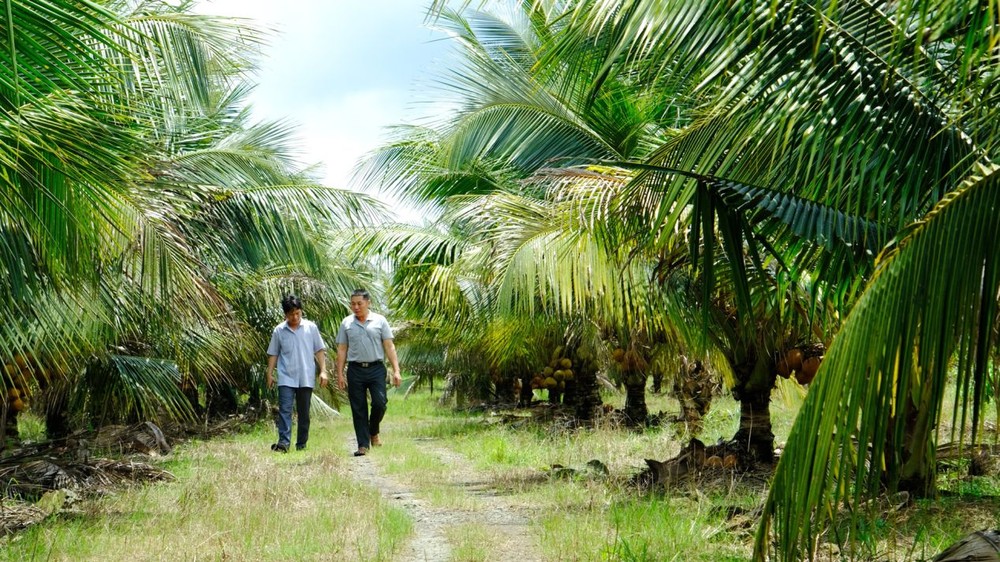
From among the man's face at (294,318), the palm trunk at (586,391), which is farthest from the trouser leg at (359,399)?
the palm trunk at (586,391)

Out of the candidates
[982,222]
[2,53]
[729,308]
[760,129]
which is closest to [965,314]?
[982,222]

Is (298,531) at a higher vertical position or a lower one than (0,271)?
lower

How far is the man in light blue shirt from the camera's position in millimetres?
9359

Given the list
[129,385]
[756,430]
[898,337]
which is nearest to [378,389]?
[129,385]

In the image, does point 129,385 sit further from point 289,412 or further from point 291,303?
point 291,303

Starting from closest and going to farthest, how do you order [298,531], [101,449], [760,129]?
[760,129], [298,531], [101,449]

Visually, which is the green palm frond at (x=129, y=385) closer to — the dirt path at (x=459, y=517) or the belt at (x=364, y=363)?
the belt at (x=364, y=363)

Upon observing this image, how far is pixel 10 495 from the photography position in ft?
19.9

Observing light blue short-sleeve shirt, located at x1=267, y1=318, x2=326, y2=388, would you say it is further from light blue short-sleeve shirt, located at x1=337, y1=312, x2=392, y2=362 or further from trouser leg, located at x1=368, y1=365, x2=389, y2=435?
trouser leg, located at x1=368, y1=365, x2=389, y2=435

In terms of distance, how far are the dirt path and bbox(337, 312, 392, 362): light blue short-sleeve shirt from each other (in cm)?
117

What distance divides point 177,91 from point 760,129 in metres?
4.36

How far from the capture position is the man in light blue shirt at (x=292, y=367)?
30.7 feet

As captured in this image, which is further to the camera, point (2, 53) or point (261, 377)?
point (261, 377)

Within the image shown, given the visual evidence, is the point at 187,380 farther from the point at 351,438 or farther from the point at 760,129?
the point at 760,129
